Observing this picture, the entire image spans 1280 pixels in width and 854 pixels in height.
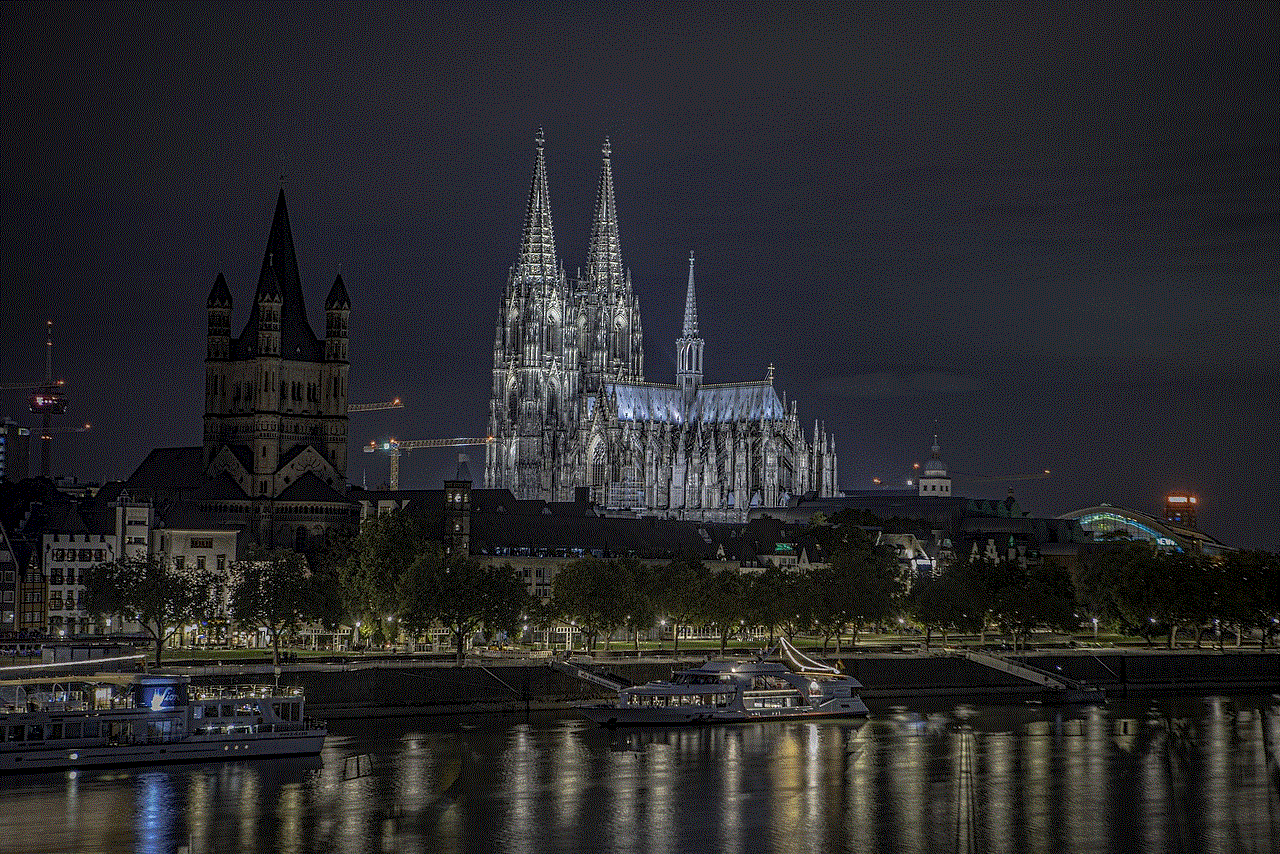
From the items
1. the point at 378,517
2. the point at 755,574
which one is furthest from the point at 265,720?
the point at 755,574

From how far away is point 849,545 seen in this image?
194375 mm

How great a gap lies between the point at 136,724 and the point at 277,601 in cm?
3618

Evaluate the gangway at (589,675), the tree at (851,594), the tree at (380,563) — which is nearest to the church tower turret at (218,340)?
the tree at (380,563)

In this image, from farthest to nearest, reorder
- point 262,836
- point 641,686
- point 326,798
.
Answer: point 641,686 → point 326,798 → point 262,836

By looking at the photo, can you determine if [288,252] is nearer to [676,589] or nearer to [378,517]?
[378,517]

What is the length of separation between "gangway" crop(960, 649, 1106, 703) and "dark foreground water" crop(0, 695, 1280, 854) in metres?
20.7

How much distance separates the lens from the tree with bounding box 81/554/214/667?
130 metres

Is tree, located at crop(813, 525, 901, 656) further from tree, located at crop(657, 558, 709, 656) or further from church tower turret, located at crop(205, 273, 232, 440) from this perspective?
church tower turret, located at crop(205, 273, 232, 440)

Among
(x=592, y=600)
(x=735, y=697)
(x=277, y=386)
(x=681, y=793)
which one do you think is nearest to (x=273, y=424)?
(x=277, y=386)

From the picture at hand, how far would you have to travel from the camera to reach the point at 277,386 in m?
180

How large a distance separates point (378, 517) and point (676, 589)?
24.7m

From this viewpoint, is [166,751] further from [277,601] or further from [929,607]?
[929,607]

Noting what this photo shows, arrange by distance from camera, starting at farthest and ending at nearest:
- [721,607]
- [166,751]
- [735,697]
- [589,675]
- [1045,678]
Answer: [721,607] → [1045,678] → [589,675] → [735,697] → [166,751]

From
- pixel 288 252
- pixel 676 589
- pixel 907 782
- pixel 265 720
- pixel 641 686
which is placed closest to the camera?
pixel 907 782
